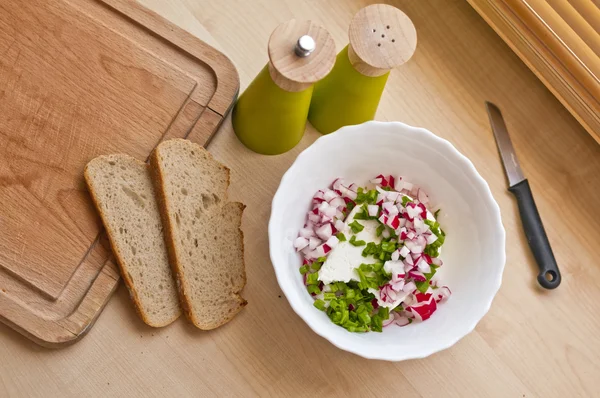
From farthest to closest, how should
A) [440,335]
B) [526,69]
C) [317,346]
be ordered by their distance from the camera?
[526,69], [317,346], [440,335]

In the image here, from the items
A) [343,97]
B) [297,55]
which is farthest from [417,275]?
[297,55]

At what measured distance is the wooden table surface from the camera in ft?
4.43

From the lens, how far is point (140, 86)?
55.1 inches

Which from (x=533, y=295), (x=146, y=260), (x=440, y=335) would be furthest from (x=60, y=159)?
(x=533, y=295)

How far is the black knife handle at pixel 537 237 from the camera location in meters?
1.43

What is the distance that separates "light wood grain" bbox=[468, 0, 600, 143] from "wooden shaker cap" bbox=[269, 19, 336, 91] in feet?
1.41

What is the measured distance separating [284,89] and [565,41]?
21.2 inches

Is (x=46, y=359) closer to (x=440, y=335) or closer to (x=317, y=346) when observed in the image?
(x=317, y=346)

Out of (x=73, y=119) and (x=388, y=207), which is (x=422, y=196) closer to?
(x=388, y=207)

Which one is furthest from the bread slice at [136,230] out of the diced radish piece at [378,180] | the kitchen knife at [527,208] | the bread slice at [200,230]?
the kitchen knife at [527,208]

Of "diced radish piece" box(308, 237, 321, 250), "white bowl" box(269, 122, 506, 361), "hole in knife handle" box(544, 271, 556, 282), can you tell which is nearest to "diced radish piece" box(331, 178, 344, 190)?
"white bowl" box(269, 122, 506, 361)

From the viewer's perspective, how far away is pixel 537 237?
4.70ft

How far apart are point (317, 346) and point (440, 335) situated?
0.24 metres

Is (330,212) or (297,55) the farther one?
(330,212)
